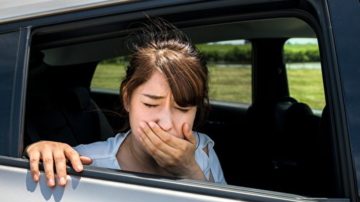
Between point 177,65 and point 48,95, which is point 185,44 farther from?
point 48,95

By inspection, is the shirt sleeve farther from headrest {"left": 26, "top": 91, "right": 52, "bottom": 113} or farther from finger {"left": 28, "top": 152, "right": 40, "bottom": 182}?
headrest {"left": 26, "top": 91, "right": 52, "bottom": 113}

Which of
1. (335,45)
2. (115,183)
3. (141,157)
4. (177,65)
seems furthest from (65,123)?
(335,45)

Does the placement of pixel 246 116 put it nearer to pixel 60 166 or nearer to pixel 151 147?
pixel 151 147

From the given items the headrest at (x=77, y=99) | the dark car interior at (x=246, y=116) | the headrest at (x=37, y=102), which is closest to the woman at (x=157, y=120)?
the dark car interior at (x=246, y=116)

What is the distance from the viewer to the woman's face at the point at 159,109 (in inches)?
57.1

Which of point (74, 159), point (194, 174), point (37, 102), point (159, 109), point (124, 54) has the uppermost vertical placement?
point (124, 54)

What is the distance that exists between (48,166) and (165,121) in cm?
38

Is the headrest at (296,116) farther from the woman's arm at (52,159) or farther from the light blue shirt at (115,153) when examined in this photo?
the woman's arm at (52,159)

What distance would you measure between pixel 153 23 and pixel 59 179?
0.60 m

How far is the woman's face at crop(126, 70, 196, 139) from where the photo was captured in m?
1.45

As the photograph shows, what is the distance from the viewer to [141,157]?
163cm

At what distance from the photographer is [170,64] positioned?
5.09 feet

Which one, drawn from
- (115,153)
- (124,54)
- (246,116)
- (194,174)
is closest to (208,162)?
(194,174)

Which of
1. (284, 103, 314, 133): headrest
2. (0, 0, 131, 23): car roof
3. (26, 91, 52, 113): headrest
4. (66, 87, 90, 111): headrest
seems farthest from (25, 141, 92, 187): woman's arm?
(284, 103, 314, 133): headrest
